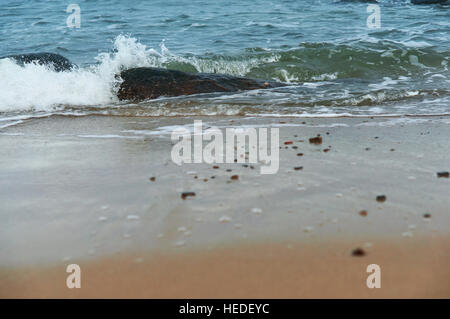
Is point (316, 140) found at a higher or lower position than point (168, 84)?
lower

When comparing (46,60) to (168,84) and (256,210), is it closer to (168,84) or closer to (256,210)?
(168,84)

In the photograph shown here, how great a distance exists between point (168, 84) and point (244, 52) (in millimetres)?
3715

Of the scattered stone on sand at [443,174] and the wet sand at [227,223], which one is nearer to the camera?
the wet sand at [227,223]

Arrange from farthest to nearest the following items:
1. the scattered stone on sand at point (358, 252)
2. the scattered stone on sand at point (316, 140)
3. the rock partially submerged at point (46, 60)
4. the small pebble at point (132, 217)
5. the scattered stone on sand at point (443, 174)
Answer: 1. the rock partially submerged at point (46, 60)
2. the scattered stone on sand at point (316, 140)
3. the scattered stone on sand at point (443, 174)
4. the small pebble at point (132, 217)
5. the scattered stone on sand at point (358, 252)

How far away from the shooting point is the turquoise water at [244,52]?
244 inches

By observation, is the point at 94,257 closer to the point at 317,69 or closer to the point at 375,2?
the point at 317,69

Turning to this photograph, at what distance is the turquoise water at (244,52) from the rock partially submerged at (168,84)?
243mm

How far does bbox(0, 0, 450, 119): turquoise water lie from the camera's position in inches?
244

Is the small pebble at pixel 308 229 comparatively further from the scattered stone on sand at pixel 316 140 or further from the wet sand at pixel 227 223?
the scattered stone on sand at pixel 316 140

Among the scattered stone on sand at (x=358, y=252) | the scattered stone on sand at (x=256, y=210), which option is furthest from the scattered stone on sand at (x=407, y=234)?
the scattered stone on sand at (x=256, y=210)

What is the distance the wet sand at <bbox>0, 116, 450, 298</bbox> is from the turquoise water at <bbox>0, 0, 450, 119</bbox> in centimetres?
242

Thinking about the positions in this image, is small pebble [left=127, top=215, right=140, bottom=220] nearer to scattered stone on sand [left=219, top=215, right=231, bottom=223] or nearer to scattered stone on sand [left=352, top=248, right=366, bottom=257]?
scattered stone on sand [left=219, top=215, right=231, bottom=223]

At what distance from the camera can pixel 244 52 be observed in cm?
1013

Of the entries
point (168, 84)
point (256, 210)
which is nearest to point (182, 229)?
point (256, 210)
